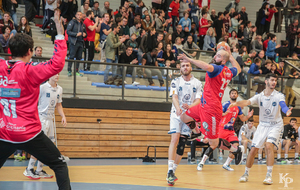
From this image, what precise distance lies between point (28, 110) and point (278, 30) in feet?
67.9

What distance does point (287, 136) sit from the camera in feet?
52.2

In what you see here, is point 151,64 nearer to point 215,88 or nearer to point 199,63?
point 215,88

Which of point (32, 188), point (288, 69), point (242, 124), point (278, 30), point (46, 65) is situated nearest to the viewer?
point (46, 65)

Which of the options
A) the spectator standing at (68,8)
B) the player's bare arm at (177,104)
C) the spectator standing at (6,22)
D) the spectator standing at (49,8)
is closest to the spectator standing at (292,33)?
the spectator standing at (68,8)

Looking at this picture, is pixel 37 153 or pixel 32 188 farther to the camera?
pixel 32 188

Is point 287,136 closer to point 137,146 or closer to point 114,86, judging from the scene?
point 137,146

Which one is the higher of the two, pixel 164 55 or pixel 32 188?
pixel 164 55

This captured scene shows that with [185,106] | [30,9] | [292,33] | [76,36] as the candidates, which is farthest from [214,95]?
[292,33]

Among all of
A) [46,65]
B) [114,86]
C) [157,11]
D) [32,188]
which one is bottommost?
[32,188]

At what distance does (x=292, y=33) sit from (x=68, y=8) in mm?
12781

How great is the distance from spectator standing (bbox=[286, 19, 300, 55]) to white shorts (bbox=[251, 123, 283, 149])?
14.6 metres

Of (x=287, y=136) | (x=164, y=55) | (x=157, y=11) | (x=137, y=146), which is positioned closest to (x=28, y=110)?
(x=137, y=146)

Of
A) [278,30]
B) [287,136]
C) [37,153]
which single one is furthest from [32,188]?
[278,30]

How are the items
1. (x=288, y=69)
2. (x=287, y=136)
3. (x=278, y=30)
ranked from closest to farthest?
1. (x=287, y=136)
2. (x=288, y=69)
3. (x=278, y=30)
